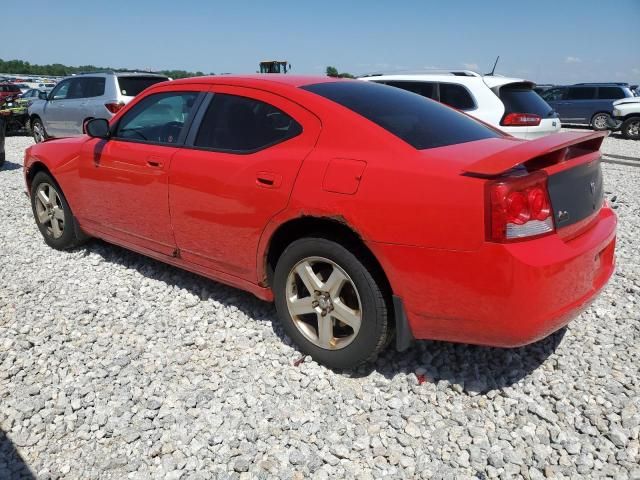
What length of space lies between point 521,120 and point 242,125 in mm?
5535

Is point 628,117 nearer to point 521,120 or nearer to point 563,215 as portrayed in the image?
point 521,120

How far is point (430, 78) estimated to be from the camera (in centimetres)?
793

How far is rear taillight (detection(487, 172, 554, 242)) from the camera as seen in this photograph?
2.14 m

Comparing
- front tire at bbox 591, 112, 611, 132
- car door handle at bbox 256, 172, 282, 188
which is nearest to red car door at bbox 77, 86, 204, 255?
car door handle at bbox 256, 172, 282, 188

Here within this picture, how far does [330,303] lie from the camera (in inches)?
110

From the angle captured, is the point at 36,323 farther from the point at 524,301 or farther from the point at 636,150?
the point at 636,150

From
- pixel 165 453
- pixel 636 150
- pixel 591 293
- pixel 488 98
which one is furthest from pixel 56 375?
pixel 636 150

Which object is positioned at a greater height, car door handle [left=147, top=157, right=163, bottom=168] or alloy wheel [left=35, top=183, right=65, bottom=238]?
car door handle [left=147, top=157, right=163, bottom=168]

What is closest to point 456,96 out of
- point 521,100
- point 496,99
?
point 496,99

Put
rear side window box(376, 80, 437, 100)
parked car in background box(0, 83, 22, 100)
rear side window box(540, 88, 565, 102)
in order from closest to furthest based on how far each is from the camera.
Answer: rear side window box(376, 80, 437, 100) < rear side window box(540, 88, 565, 102) < parked car in background box(0, 83, 22, 100)

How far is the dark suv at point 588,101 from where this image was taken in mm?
17969

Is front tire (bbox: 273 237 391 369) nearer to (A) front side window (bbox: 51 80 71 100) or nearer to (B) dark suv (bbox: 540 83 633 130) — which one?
(A) front side window (bbox: 51 80 71 100)

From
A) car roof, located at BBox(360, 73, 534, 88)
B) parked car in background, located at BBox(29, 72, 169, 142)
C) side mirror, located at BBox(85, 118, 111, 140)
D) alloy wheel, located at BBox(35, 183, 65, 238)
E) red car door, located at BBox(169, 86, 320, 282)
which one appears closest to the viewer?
red car door, located at BBox(169, 86, 320, 282)

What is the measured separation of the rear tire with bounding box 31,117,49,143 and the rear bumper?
13.0 metres
